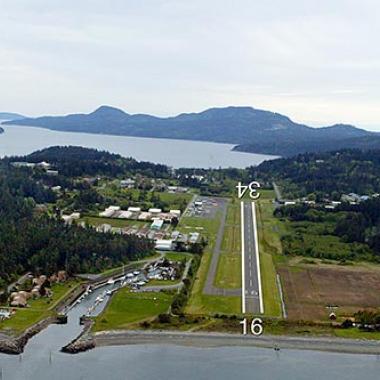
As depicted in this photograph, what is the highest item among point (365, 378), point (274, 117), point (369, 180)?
point (274, 117)

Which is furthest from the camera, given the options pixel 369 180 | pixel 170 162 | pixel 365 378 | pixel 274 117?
pixel 274 117

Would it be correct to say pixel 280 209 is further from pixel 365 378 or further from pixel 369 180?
pixel 365 378

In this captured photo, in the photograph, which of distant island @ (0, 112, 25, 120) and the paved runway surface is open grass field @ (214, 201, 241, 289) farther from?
distant island @ (0, 112, 25, 120)

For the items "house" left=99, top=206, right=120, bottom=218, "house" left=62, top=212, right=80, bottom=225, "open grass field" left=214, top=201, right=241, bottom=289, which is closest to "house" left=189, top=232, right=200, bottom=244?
"open grass field" left=214, top=201, right=241, bottom=289

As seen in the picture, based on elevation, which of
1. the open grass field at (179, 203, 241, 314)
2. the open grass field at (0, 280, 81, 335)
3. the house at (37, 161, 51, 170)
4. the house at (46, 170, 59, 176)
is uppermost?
the house at (37, 161, 51, 170)

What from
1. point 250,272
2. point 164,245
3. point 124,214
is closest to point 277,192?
point 124,214

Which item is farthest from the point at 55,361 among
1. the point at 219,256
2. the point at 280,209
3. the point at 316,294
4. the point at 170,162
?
the point at 170,162

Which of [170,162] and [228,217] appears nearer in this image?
[228,217]

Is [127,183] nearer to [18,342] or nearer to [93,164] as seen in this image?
[93,164]
